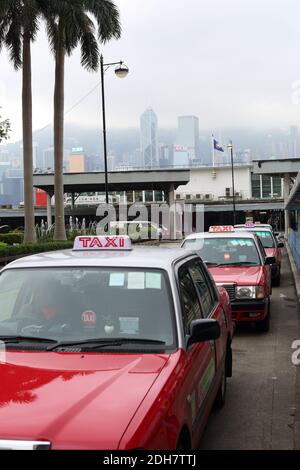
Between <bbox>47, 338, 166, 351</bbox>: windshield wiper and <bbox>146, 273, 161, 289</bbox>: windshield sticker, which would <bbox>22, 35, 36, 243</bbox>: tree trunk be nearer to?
<bbox>146, 273, 161, 289</bbox>: windshield sticker

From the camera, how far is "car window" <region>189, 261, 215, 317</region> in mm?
5073

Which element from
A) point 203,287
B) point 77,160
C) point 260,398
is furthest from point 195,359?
point 77,160

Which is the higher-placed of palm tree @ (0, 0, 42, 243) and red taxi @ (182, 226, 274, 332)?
palm tree @ (0, 0, 42, 243)

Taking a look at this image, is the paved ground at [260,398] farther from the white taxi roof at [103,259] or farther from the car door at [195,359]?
the white taxi roof at [103,259]

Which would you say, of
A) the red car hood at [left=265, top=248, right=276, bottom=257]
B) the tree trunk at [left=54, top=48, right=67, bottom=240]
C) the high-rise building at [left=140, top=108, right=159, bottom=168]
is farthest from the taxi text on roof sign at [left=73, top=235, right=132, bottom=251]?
the high-rise building at [left=140, top=108, right=159, bottom=168]

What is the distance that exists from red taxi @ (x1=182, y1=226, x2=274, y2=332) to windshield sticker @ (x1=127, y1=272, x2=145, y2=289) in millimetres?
4876

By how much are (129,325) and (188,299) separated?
0.69 metres

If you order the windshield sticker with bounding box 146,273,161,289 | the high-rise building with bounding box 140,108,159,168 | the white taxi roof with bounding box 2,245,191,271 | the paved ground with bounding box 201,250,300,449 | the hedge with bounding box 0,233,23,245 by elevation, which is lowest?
the paved ground with bounding box 201,250,300,449

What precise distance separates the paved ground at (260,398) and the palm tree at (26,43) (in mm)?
19426

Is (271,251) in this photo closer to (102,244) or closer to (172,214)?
(102,244)

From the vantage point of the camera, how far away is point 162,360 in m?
3.52

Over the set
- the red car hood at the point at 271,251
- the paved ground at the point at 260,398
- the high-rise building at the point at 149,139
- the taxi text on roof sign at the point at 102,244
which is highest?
the high-rise building at the point at 149,139

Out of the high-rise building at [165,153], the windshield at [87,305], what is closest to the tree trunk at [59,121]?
the windshield at [87,305]

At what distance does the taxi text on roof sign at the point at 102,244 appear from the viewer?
16.6ft
